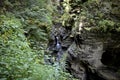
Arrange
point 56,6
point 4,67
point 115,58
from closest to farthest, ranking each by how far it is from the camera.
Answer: point 4,67 → point 115,58 → point 56,6

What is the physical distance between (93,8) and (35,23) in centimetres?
260

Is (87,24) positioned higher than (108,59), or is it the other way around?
(87,24)

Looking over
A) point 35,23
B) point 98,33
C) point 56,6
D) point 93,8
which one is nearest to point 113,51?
point 98,33

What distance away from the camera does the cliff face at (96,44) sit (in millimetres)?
7594

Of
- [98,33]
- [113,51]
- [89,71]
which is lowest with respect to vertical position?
[89,71]

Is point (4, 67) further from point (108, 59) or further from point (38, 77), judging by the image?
point (108, 59)

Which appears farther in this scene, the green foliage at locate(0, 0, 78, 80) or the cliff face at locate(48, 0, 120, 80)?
the cliff face at locate(48, 0, 120, 80)

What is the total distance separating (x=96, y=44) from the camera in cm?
784

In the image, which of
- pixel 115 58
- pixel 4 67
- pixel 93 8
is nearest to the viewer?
pixel 4 67

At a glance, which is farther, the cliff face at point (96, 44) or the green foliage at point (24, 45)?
the cliff face at point (96, 44)

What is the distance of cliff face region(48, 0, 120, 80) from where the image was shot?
7.59 metres

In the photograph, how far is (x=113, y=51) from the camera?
7.96 metres

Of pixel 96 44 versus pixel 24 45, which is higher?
pixel 24 45

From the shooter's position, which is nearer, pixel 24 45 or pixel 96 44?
pixel 24 45
